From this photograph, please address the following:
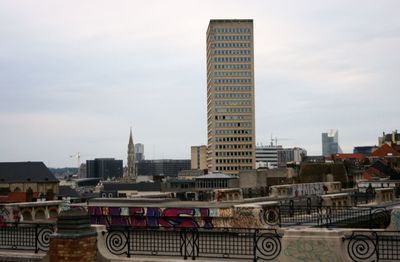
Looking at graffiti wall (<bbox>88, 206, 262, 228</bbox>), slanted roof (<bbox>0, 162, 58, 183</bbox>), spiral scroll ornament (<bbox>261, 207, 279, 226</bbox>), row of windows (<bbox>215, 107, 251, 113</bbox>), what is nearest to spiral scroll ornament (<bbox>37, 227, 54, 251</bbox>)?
graffiti wall (<bbox>88, 206, 262, 228</bbox>)

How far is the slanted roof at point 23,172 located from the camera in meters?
118

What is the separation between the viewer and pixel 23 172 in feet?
A: 395

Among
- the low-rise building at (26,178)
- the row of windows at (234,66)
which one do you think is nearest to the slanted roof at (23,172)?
the low-rise building at (26,178)

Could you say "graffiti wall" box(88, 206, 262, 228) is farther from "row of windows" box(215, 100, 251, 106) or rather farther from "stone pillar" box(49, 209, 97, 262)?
"row of windows" box(215, 100, 251, 106)

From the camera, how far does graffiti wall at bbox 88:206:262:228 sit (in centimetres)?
2434

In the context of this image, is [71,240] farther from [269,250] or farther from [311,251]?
[311,251]

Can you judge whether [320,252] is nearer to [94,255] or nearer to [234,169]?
[94,255]

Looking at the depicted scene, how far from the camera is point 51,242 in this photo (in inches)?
556

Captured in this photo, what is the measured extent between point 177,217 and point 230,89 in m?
165

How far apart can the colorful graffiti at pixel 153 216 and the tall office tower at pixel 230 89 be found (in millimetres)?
159663

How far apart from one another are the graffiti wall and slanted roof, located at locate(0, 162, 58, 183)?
97161 millimetres

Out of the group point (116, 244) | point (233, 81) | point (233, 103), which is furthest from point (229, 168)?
point (116, 244)

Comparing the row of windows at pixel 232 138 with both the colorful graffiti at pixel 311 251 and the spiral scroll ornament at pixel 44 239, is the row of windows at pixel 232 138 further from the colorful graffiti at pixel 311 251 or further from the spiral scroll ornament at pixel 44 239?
the colorful graffiti at pixel 311 251

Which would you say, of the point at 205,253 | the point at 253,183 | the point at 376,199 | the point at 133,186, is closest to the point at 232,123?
the point at 133,186
